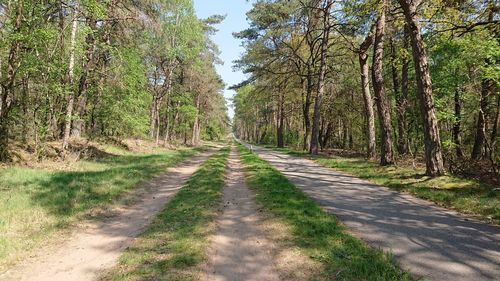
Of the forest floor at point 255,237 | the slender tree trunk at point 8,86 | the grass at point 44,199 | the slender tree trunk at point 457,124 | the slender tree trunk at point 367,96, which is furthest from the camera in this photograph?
the slender tree trunk at point 367,96

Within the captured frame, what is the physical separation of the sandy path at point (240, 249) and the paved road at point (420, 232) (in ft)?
6.26

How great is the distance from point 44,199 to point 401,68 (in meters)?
18.8

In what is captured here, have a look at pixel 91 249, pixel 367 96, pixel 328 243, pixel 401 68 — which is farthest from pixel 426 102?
pixel 91 249

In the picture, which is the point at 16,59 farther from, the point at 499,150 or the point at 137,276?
the point at 499,150

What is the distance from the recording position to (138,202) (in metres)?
10.4

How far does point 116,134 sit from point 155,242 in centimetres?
2459

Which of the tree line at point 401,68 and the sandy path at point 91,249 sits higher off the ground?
the tree line at point 401,68

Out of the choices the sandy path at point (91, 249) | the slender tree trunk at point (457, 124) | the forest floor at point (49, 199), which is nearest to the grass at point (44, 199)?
the forest floor at point (49, 199)

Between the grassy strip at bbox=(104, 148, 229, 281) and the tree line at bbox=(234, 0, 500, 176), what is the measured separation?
8133mm

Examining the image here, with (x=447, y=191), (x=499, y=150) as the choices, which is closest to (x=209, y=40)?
(x=499, y=150)

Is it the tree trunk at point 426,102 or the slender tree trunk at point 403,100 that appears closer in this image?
the tree trunk at point 426,102

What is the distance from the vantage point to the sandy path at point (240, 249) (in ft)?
16.3

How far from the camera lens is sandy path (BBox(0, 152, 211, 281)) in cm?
519

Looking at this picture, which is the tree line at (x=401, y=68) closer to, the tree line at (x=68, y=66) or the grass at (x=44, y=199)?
the tree line at (x=68, y=66)
